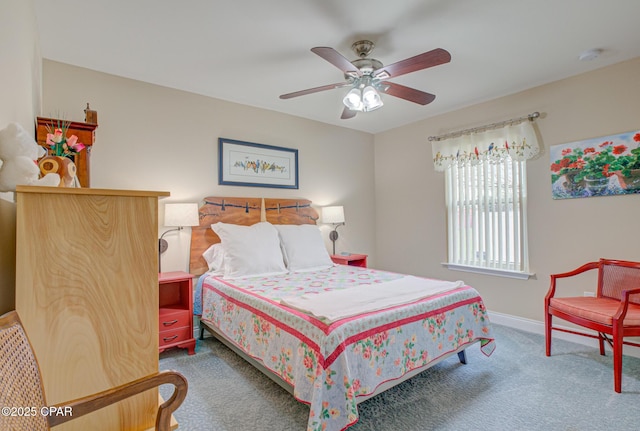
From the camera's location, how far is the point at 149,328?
1.06 m

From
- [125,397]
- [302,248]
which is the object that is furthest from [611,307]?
[125,397]

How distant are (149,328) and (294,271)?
2272 mm

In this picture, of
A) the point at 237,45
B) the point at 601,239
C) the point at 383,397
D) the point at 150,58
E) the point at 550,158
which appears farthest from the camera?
the point at 550,158

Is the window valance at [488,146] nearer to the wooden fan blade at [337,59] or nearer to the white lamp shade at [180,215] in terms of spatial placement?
the wooden fan blade at [337,59]

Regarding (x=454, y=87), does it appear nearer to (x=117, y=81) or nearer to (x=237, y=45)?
(x=237, y=45)

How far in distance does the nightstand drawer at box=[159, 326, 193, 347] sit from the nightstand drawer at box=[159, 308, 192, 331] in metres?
0.03

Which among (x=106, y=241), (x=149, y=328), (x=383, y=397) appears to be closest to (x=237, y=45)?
(x=106, y=241)

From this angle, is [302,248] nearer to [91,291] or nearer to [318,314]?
[318,314]

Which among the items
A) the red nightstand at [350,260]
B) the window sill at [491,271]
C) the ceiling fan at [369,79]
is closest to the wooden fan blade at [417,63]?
the ceiling fan at [369,79]

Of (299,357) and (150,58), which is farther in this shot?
(150,58)

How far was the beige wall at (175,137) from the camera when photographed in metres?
2.78

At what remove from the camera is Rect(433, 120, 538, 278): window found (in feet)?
11.0

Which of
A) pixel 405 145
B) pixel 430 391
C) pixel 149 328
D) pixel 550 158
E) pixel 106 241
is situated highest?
pixel 405 145

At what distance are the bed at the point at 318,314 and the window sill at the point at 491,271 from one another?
1187 millimetres
